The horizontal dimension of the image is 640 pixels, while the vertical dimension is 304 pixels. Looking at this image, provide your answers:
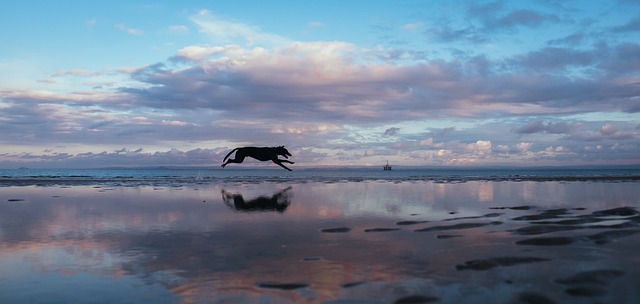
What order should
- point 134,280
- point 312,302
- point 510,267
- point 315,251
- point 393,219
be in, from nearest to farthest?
point 312,302, point 134,280, point 510,267, point 315,251, point 393,219

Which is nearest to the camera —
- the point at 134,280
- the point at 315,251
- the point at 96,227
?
the point at 134,280

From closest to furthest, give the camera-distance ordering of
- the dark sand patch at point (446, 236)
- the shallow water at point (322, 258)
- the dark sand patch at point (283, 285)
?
the shallow water at point (322, 258), the dark sand patch at point (283, 285), the dark sand patch at point (446, 236)

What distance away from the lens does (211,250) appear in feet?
29.8

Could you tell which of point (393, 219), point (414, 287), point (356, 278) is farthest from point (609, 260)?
point (393, 219)

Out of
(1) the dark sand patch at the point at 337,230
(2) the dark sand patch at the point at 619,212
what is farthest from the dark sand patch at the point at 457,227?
(2) the dark sand patch at the point at 619,212

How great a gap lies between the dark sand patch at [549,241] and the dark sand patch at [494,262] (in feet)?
5.57

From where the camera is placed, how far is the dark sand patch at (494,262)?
734 cm

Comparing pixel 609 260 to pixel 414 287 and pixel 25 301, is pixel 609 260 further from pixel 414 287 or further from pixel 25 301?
pixel 25 301

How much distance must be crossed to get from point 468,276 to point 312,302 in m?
2.60

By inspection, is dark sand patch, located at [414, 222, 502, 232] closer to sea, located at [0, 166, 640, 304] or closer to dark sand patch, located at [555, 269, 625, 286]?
sea, located at [0, 166, 640, 304]

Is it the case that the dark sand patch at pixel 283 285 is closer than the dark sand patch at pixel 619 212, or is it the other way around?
the dark sand patch at pixel 283 285

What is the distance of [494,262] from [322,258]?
300cm

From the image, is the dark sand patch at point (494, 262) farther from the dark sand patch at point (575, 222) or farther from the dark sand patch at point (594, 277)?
the dark sand patch at point (575, 222)

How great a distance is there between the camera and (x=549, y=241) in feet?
31.9
